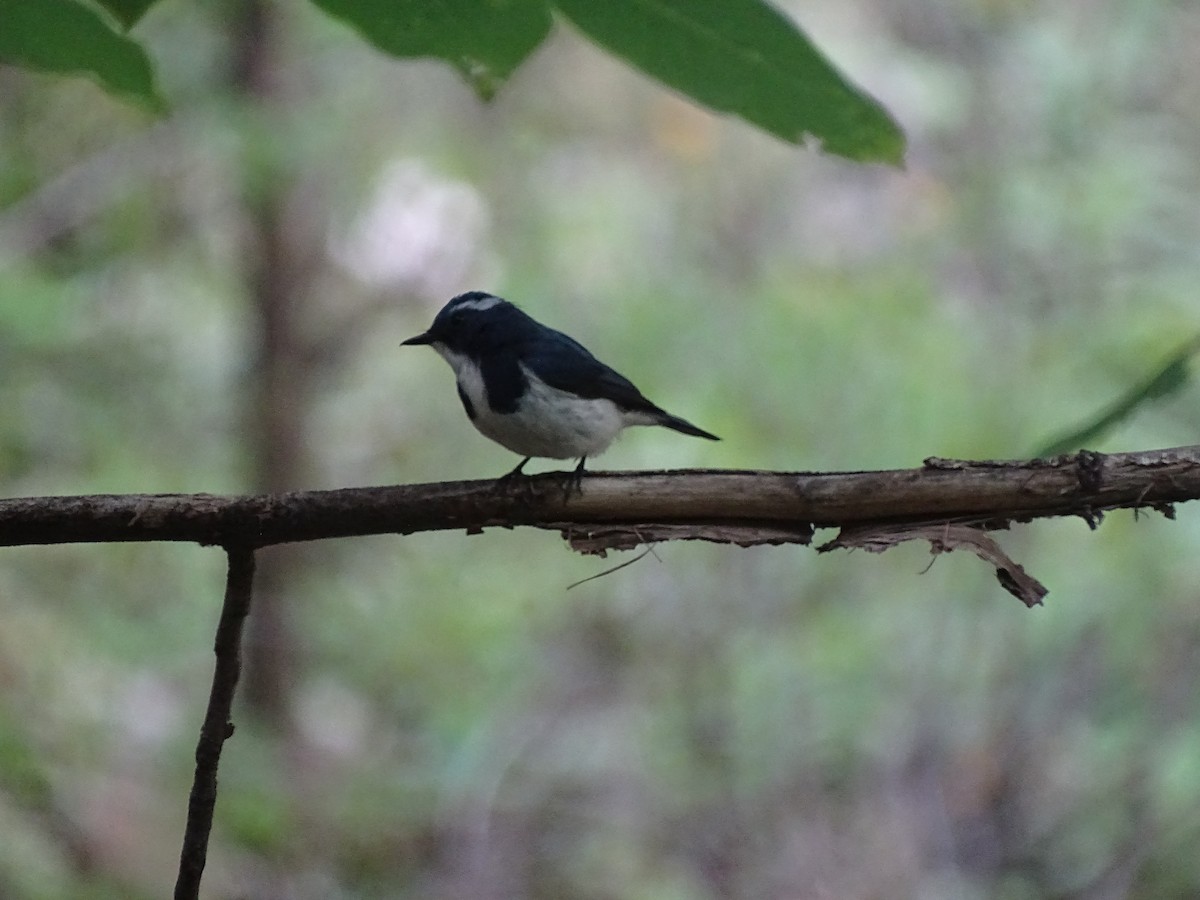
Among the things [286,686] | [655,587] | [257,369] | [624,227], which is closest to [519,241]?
[624,227]

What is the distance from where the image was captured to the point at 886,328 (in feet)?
18.6

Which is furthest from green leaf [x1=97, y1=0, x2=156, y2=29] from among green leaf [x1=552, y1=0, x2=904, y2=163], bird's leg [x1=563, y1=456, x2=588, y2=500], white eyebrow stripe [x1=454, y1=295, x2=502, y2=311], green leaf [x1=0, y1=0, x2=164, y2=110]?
white eyebrow stripe [x1=454, y1=295, x2=502, y2=311]

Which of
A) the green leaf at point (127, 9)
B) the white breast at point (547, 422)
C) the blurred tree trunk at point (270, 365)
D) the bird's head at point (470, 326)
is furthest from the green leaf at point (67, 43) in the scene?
the blurred tree trunk at point (270, 365)

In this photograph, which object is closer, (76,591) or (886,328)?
(886,328)

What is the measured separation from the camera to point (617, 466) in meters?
6.14

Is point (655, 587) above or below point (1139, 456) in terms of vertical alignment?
above

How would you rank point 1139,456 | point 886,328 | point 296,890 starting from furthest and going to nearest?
point 886,328
point 296,890
point 1139,456

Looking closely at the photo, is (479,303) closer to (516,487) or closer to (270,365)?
(516,487)

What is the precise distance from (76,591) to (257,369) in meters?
1.54

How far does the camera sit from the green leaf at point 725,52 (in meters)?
0.75

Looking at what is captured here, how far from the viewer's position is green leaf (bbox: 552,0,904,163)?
0.75m

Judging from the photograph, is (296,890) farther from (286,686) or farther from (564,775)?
(564,775)

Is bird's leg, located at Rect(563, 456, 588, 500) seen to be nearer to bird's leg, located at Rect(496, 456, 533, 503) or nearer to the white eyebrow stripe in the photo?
bird's leg, located at Rect(496, 456, 533, 503)

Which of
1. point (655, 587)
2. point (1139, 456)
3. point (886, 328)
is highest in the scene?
point (886, 328)
